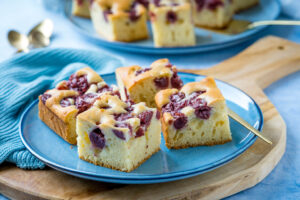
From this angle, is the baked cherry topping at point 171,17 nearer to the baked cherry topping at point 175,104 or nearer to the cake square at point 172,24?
the cake square at point 172,24

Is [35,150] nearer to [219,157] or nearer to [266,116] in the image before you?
[219,157]

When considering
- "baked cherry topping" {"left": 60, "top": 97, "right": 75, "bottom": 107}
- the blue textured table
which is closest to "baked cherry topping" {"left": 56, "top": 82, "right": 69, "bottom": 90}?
"baked cherry topping" {"left": 60, "top": 97, "right": 75, "bottom": 107}

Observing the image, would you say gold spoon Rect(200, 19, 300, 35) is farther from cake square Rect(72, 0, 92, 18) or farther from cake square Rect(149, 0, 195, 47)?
cake square Rect(72, 0, 92, 18)

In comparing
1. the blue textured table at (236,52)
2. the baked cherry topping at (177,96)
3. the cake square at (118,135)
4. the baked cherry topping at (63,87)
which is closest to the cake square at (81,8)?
the blue textured table at (236,52)

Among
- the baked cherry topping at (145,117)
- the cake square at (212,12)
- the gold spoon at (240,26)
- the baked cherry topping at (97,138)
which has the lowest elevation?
the gold spoon at (240,26)

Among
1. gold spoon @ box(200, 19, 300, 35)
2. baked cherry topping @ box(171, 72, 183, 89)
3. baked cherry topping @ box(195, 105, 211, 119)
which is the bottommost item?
gold spoon @ box(200, 19, 300, 35)

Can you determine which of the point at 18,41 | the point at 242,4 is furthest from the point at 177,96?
the point at 242,4
